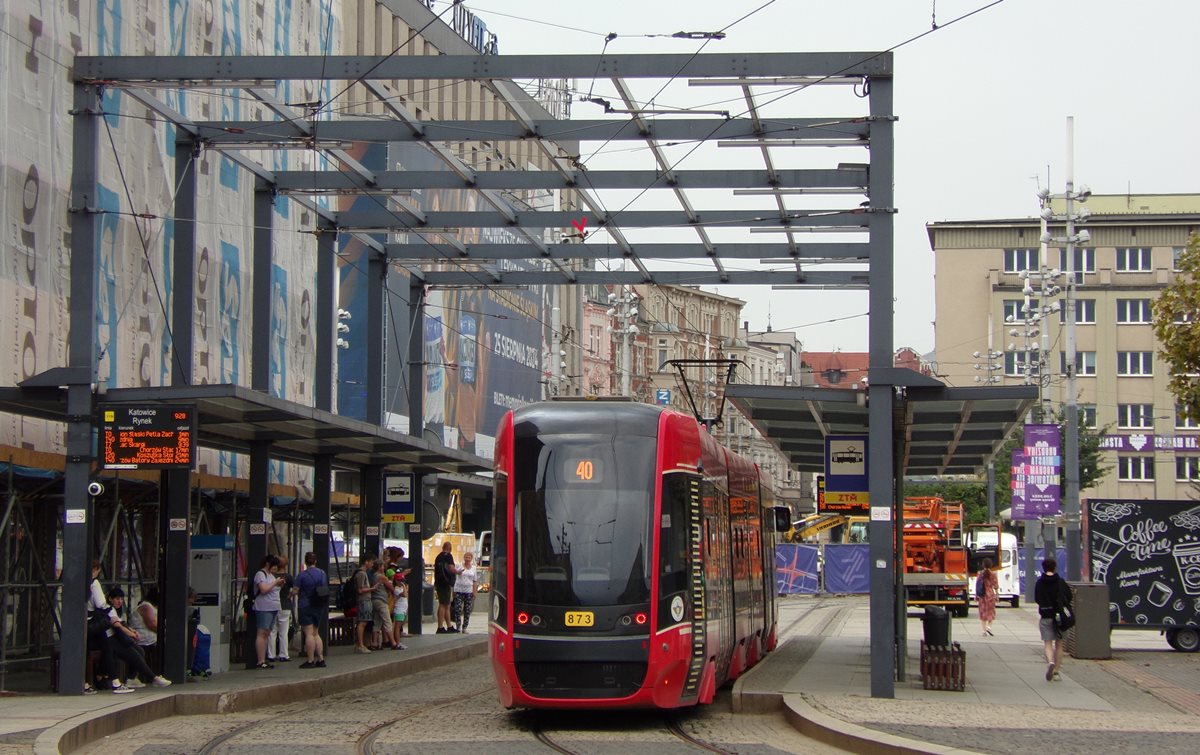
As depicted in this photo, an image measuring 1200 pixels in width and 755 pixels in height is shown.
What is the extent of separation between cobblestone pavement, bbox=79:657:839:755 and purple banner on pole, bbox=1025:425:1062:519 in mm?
18906

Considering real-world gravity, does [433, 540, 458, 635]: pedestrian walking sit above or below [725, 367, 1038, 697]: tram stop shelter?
below

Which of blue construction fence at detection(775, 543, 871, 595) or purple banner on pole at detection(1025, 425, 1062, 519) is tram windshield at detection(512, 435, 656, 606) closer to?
purple banner on pole at detection(1025, 425, 1062, 519)

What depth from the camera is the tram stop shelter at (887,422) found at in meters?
18.8

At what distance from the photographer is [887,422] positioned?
19.2 m

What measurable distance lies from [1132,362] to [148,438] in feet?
245

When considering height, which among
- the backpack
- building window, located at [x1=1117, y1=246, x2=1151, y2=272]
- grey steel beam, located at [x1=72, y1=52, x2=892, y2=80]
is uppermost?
building window, located at [x1=1117, y1=246, x2=1151, y2=272]

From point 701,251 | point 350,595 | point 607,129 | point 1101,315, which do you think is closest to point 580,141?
point 607,129

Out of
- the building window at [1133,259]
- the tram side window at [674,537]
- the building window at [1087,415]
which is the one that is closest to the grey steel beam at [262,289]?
the tram side window at [674,537]

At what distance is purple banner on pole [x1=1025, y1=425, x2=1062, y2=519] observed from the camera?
120 ft

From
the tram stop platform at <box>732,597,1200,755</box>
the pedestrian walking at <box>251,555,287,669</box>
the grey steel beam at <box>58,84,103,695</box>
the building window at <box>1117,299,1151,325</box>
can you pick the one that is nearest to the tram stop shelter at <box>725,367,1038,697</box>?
the tram stop platform at <box>732,597,1200,755</box>

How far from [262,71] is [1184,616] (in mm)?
18024

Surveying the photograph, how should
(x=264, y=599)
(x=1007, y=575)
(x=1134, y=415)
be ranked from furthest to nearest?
(x=1134, y=415) → (x=1007, y=575) → (x=264, y=599)

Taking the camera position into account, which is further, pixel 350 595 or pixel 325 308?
pixel 350 595

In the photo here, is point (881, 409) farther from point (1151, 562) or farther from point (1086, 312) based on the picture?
point (1086, 312)
